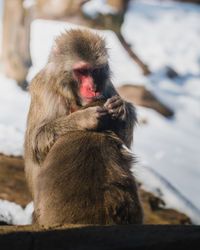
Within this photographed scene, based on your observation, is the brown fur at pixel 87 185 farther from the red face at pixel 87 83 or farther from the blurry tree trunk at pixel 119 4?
the blurry tree trunk at pixel 119 4

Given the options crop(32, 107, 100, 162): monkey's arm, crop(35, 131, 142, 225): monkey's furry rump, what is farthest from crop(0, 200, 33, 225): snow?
crop(35, 131, 142, 225): monkey's furry rump

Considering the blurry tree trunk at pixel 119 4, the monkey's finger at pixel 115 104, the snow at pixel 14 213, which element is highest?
the monkey's finger at pixel 115 104

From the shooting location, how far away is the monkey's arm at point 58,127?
251 centimetres

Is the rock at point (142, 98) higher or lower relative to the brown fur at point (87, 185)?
lower

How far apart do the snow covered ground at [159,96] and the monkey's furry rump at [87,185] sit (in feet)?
3.56

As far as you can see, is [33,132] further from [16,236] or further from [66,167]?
[16,236]

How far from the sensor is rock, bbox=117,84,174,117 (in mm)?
7297

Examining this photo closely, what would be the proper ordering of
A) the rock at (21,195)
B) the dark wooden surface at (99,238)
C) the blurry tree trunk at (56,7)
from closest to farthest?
the dark wooden surface at (99,238) < the rock at (21,195) < the blurry tree trunk at (56,7)

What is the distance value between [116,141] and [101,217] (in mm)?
604

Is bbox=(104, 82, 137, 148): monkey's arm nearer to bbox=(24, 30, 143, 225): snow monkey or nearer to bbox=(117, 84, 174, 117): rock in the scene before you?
bbox=(24, 30, 143, 225): snow monkey

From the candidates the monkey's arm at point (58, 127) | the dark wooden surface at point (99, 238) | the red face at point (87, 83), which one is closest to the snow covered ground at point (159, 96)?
the red face at point (87, 83)

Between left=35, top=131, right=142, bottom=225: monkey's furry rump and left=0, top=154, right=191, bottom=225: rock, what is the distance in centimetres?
110

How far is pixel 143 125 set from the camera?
688 centimetres

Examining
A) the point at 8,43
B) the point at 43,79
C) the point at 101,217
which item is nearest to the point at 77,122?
the point at 43,79
